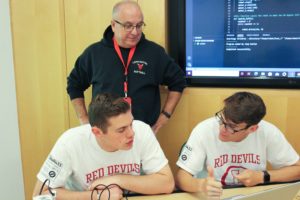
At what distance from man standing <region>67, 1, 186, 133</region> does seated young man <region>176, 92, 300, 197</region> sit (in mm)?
588

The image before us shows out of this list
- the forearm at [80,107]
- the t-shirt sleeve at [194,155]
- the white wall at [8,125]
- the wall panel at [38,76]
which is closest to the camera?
the t-shirt sleeve at [194,155]

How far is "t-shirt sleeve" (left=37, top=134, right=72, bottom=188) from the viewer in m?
1.69

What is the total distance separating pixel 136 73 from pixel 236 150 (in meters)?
0.83

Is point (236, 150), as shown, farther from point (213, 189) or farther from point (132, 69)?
point (132, 69)

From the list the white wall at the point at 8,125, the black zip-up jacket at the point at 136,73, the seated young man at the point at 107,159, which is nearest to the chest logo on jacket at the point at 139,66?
the black zip-up jacket at the point at 136,73

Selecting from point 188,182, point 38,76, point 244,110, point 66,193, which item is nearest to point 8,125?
point 38,76

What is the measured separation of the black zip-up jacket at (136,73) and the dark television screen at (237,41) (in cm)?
25

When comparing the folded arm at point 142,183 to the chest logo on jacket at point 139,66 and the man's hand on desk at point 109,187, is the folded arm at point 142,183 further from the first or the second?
the chest logo on jacket at point 139,66

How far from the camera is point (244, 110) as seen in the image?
178 cm

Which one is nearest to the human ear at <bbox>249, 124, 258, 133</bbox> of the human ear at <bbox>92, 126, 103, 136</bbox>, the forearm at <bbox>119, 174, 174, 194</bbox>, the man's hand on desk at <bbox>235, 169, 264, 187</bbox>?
the man's hand on desk at <bbox>235, 169, 264, 187</bbox>

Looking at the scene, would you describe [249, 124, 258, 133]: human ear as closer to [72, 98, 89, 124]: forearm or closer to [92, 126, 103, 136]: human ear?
[92, 126, 103, 136]: human ear

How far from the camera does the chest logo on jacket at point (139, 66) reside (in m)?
2.42

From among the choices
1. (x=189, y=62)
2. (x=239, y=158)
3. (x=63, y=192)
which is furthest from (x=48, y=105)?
(x=239, y=158)

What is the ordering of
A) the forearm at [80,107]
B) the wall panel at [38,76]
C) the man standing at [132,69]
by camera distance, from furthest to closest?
the wall panel at [38,76], the forearm at [80,107], the man standing at [132,69]
